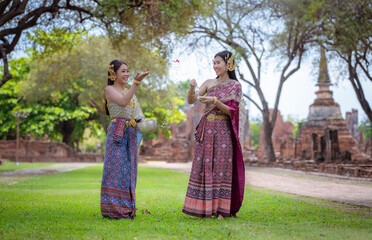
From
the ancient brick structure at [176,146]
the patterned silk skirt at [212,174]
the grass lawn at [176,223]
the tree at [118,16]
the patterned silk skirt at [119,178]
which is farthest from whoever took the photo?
the ancient brick structure at [176,146]

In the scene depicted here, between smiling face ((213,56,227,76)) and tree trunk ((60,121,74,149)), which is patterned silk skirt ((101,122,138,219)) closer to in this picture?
smiling face ((213,56,227,76))

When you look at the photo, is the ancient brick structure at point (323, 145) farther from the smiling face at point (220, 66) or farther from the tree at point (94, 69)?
the smiling face at point (220, 66)

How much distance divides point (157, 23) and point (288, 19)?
9261mm

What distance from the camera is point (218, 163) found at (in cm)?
516

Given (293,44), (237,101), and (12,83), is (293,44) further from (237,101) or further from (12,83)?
(12,83)

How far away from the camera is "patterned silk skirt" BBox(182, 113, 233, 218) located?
5.04 m

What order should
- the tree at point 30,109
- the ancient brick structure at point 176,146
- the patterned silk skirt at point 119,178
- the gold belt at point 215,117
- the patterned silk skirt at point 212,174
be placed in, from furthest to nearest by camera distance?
the ancient brick structure at point 176,146, the tree at point 30,109, the gold belt at point 215,117, the patterned silk skirt at point 212,174, the patterned silk skirt at point 119,178

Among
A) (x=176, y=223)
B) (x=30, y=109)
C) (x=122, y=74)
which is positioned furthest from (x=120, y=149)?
(x=30, y=109)

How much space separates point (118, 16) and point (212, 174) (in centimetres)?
805

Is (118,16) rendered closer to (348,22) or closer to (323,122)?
(348,22)

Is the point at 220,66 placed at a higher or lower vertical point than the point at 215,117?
higher

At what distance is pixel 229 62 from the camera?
532 centimetres

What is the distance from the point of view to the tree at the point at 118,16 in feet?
37.6

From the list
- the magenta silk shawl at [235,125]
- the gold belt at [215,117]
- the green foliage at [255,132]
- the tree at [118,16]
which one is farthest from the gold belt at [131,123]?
the green foliage at [255,132]
